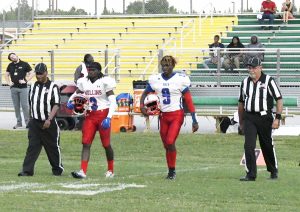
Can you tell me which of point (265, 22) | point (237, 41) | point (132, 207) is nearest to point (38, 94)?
point (132, 207)

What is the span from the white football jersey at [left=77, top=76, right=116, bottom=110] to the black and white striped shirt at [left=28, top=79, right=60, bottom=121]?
2.10ft

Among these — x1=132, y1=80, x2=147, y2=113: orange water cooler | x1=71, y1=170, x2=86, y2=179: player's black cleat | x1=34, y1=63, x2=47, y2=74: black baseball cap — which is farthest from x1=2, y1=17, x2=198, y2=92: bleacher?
x1=71, y1=170, x2=86, y2=179: player's black cleat

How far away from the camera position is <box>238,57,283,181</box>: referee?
543 inches

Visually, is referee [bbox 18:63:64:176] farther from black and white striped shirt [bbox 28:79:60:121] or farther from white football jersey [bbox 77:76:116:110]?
white football jersey [bbox 77:76:116:110]

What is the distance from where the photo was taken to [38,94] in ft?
48.5

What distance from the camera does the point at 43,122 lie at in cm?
1477

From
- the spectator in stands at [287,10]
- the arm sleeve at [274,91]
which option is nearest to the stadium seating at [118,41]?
the spectator in stands at [287,10]

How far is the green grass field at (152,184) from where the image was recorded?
429 inches

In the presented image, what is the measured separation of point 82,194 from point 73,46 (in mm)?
22121

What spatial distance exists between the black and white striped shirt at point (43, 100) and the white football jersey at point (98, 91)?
639mm

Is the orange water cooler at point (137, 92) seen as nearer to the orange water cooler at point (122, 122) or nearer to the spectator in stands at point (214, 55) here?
the orange water cooler at point (122, 122)

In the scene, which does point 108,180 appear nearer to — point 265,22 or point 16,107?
point 16,107

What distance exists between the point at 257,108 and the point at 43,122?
10.4 ft

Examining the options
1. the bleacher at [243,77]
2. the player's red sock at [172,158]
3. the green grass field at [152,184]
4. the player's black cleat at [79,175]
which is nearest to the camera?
the green grass field at [152,184]
